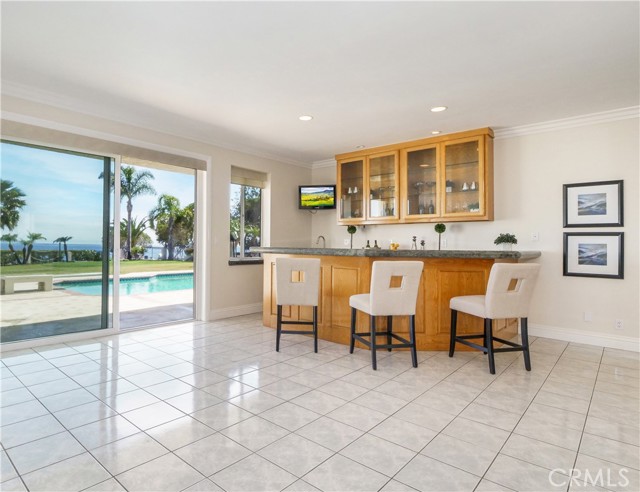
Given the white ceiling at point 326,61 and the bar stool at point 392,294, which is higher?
the white ceiling at point 326,61

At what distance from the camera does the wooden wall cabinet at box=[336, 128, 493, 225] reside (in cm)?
441

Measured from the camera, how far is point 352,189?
5.63 meters

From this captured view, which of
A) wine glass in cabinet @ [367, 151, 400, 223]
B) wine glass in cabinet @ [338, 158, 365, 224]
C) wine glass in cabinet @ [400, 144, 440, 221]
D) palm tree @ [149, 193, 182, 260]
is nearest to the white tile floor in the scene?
wine glass in cabinet @ [400, 144, 440, 221]

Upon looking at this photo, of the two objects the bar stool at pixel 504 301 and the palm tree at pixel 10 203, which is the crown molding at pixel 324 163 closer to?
A: the bar stool at pixel 504 301

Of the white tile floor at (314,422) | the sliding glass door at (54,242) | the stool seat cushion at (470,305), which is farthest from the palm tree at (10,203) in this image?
the stool seat cushion at (470,305)

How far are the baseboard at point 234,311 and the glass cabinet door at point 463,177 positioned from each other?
3143 millimetres

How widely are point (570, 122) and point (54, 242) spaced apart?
5.84 metres

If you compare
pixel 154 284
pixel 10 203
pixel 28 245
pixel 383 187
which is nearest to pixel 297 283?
pixel 383 187

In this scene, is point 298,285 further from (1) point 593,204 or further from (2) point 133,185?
(2) point 133,185

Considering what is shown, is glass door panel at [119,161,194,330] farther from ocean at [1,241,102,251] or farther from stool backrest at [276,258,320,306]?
stool backrest at [276,258,320,306]

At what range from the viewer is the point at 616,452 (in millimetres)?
1867

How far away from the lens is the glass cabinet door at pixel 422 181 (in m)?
4.75

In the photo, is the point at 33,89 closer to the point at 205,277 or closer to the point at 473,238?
the point at 205,277

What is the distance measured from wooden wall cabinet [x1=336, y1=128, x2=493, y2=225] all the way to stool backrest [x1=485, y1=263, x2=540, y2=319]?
145 cm
